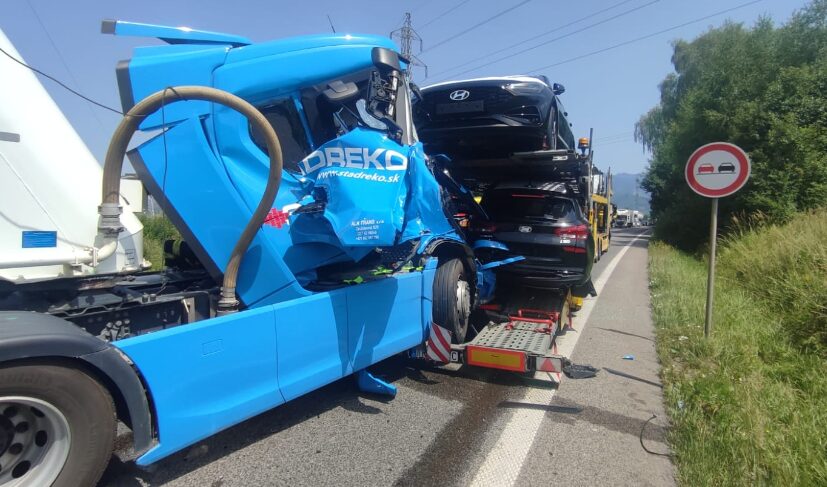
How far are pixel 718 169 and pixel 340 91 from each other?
16.2 feet

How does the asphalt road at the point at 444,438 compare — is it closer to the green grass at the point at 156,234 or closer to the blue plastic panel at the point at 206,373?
the blue plastic panel at the point at 206,373

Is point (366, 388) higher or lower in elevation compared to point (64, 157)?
lower

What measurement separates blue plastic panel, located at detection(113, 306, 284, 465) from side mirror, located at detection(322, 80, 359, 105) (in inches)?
71.8

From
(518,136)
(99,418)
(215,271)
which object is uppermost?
(518,136)

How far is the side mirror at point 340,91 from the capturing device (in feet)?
12.5

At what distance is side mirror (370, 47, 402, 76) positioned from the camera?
363cm

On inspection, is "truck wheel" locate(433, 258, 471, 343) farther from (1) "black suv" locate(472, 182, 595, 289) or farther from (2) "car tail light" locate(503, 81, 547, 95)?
(2) "car tail light" locate(503, 81, 547, 95)

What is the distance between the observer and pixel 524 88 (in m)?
6.04

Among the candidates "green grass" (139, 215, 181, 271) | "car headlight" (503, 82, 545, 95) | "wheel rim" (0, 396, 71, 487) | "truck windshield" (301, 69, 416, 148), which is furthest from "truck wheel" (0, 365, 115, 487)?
"car headlight" (503, 82, 545, 95)

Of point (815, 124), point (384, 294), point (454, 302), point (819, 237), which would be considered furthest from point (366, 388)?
point (815, 124)

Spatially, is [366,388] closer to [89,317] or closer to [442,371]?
[442,371]

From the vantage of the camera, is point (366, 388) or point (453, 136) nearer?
point (366, 388)

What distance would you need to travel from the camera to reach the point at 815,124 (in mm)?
14773

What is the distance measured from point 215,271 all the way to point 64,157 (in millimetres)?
1171
